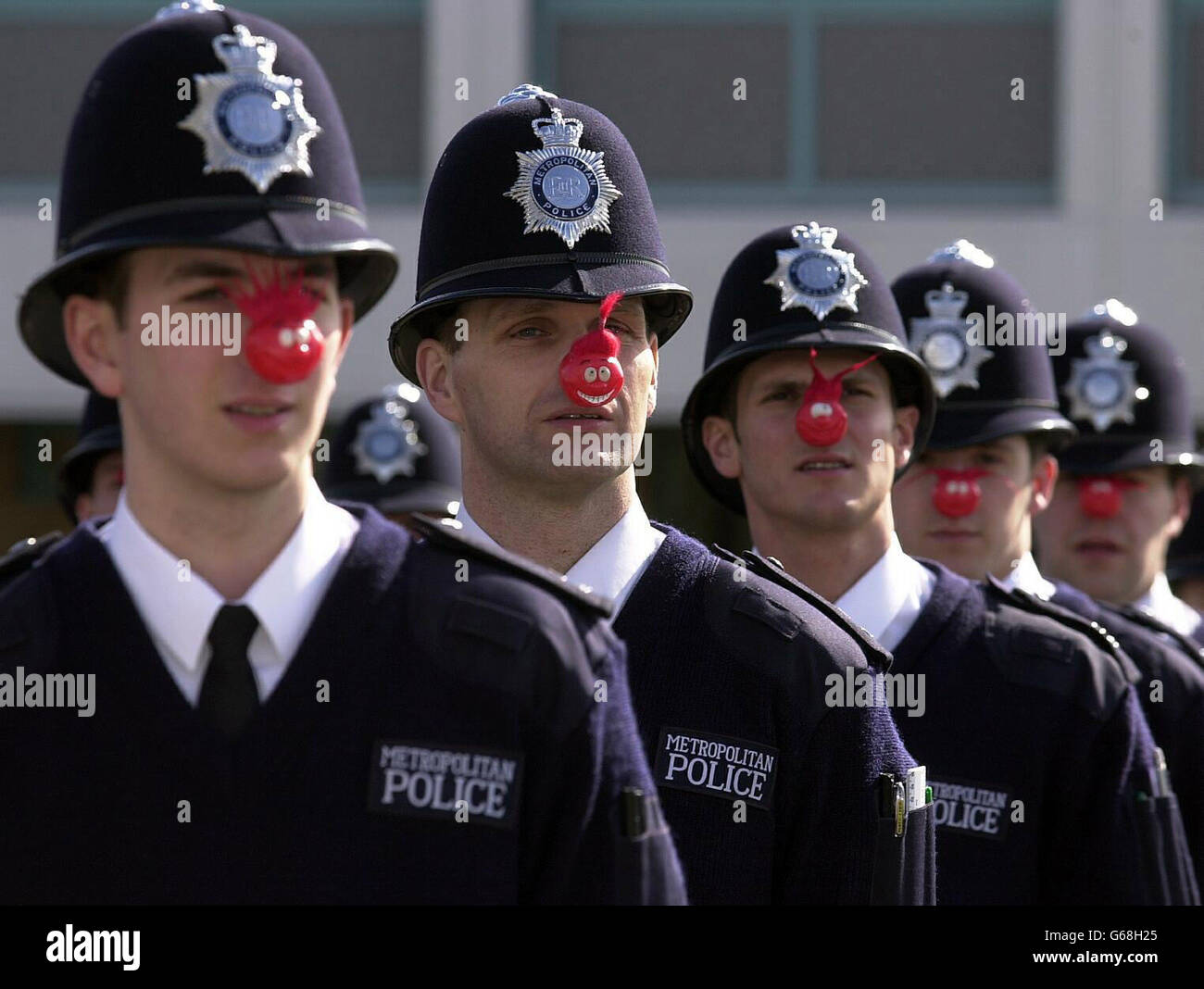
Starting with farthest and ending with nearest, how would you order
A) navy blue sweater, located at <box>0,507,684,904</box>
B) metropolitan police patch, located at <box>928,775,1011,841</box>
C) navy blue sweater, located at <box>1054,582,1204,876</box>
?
navy blue sweater, located at <box>1054,582,1204,876</box>
metropolitan police patch, located at <box>928,775,1011,841</box>
navy blue sweater, located at <box>0,507,684,904</box>

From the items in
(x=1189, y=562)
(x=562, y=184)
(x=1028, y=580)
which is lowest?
(x=1189, y=562)

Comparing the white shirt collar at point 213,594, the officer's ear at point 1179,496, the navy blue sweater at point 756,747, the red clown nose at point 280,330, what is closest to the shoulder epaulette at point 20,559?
the white shirt collar at point 213,594

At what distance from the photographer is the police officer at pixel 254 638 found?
114 inches

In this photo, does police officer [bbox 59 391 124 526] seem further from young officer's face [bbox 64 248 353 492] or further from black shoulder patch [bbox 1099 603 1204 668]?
young officer's face [bbox 64 248 353 492]

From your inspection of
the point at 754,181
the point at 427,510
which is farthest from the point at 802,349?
the point at 754,181

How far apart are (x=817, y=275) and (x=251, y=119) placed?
9.03 ft

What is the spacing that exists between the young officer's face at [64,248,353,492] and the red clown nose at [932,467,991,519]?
12.3ft

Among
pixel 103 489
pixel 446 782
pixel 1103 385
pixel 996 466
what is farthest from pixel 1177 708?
pixel 446 782

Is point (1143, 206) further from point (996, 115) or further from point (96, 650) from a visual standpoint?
point (96, 650)

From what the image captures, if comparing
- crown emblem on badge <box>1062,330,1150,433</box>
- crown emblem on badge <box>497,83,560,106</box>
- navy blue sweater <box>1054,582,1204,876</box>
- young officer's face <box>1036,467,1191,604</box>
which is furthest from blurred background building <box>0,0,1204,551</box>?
crown emblem on badge <box>497,83,560,106</box>

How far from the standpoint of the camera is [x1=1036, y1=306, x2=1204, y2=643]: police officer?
8164 mm

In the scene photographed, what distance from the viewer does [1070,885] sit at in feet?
17.1

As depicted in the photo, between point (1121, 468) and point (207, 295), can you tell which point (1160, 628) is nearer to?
point (1121, 468)

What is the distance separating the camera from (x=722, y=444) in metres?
5.68
